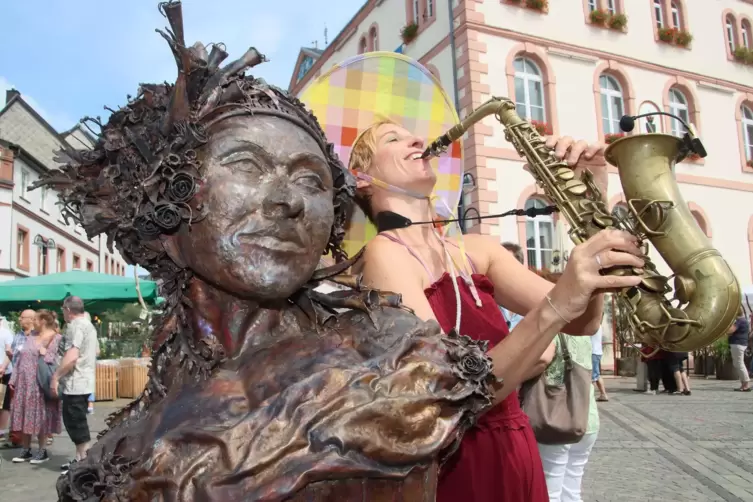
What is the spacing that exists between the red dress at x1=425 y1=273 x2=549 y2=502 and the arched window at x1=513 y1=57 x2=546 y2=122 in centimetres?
1283

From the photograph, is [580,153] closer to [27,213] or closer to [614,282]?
[614,282]

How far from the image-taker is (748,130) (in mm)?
17469

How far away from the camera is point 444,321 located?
1892 millimetres

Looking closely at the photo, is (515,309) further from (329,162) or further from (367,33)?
(367,33)


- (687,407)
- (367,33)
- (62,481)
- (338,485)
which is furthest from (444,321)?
(367,33)

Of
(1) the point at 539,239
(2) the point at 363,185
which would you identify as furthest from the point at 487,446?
(1) the point at 539,239

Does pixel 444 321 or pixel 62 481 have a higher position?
pixel 444 321

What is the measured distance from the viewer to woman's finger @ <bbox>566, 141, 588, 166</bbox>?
2016 mm

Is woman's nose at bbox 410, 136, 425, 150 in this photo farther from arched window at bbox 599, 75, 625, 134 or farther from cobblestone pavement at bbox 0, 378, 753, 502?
arched window at bbox 599, 75, 625, 134

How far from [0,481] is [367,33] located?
47.3 feet

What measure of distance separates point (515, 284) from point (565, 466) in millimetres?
1994

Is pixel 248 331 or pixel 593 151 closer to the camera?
pixel 248 331

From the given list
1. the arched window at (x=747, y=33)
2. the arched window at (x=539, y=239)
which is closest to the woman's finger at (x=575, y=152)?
the arched window at (x=539, y=239)

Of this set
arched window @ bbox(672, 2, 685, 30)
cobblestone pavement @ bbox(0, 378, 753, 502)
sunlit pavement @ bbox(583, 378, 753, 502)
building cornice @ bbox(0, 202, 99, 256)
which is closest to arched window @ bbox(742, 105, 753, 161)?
arched window @ bbox(672, 2, 685, 30)
